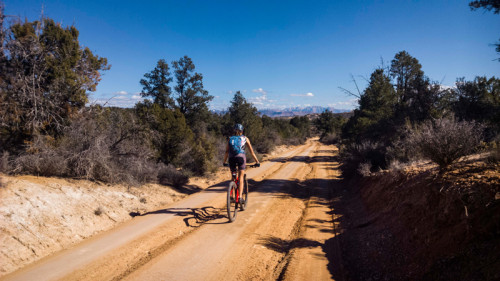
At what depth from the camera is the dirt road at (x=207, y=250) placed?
384cm

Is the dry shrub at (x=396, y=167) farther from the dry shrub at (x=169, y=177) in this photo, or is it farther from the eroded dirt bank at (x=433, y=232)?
the dry shrub at (x=169, y=177)

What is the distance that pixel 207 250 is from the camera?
4.59 m

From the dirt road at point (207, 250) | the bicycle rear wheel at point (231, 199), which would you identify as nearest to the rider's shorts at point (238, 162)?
the bicycle rear wheel at point (231, 199)

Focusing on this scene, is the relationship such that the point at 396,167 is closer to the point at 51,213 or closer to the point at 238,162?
the point at 238,162

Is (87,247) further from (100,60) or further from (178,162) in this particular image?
(178,162)

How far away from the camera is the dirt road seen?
3.84 m

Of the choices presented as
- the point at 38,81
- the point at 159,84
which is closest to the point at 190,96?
the point at 159,84

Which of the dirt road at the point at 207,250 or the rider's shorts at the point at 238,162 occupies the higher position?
the rider's shorts at the point at 238,162

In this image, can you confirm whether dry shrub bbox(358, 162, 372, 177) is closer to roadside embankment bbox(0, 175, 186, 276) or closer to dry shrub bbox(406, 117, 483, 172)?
dry shrub bbox(406, 117, 483, 172)

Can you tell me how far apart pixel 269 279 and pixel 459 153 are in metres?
4.66

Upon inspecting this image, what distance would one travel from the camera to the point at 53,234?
4957 mm

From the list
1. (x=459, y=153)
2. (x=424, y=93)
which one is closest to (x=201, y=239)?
(x=459, y=153)

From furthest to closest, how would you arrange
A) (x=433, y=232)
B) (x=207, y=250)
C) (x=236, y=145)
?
1. (x=236, y=145)
2. (x=207, y=250)
3. (x=433, y=232)

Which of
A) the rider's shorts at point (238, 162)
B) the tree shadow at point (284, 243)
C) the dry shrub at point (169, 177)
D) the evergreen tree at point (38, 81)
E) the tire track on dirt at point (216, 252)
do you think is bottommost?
the tree shadow at point (284, 243)
